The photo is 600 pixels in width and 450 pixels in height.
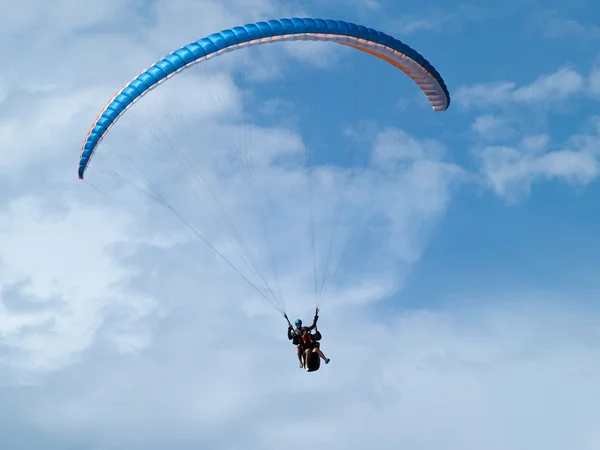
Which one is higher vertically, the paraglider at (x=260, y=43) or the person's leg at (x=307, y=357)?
the paraglider at (x=260, y=43)

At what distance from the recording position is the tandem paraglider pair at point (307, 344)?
26297 mm

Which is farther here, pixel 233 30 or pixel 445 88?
pixel 445 88

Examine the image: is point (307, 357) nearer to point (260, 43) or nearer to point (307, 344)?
point (307, 344)

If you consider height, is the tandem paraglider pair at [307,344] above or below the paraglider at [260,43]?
below

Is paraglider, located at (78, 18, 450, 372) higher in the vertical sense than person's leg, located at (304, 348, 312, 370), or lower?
higher

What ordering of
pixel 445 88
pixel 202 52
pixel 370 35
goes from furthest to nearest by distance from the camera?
pixel 445 88, pixel 370 35, pixel 202 52

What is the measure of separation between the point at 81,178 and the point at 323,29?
31.4ft

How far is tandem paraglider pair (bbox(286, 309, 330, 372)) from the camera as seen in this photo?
26.3 meters

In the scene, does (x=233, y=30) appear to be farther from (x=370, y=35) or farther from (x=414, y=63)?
(x=414, y=63)

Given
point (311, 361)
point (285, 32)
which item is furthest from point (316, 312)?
point (285, 32)

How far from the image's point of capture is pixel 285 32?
25.6 m

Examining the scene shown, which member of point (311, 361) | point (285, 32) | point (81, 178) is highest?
point (285, 32)

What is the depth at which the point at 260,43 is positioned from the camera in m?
25.9

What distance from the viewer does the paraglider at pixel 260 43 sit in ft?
83.5
